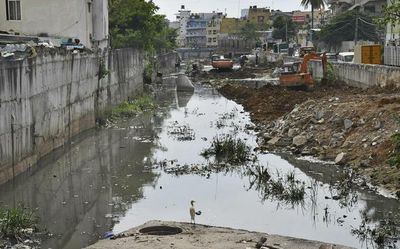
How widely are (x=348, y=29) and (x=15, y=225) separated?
215 feet

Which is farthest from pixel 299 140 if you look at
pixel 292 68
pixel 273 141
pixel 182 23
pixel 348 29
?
pixel 182 23

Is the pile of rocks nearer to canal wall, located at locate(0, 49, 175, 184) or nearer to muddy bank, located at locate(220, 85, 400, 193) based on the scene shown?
muddy bank, located at locate(220, 85, 400, 193)

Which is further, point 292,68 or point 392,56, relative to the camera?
point 292,68

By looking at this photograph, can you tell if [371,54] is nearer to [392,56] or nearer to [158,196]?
[392,56]

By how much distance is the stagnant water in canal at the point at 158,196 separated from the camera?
13859mm

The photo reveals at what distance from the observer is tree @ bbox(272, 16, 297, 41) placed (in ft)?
348

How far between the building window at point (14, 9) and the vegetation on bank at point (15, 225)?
24632mm

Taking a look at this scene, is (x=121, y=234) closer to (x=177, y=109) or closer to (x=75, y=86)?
(x=75, y=86)

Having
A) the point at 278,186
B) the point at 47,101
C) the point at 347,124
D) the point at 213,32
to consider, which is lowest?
the point at 278,186

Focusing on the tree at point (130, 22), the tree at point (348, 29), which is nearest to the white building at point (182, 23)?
the tree at point (348, 29)

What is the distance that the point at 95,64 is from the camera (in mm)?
31266

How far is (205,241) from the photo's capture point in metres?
11.5

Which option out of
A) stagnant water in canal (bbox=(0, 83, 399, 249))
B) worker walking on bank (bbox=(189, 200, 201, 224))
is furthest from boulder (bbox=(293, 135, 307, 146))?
worker walking on bank (bbox=(189, 200, 201, 224))

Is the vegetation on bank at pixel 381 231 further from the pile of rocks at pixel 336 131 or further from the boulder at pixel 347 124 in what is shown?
the boulder at pixel 347 124
